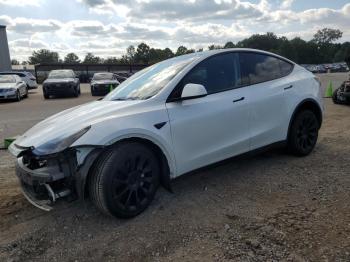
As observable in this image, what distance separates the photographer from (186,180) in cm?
484

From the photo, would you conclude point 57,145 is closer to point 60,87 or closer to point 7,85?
point 7,85

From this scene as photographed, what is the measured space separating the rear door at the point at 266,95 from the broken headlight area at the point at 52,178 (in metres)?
2.35

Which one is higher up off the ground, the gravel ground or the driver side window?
the driver side window

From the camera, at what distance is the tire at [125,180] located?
346cm

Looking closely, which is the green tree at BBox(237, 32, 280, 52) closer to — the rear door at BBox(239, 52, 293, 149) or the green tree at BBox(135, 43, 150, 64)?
the green tree at BBox(135, 43, 150, 64)

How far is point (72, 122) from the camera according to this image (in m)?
3.79

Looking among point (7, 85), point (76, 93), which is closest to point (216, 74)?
point (7, 85)

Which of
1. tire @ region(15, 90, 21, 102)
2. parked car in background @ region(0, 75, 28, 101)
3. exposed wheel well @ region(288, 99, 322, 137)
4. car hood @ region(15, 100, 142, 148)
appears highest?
parked car in background @ region(0, 75, 28, 101)

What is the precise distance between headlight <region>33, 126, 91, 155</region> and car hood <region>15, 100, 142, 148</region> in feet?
0.16

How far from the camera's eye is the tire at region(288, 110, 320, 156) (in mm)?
5406

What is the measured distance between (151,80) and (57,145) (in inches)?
61.2

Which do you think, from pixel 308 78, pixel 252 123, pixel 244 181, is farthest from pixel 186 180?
pixel 308 78

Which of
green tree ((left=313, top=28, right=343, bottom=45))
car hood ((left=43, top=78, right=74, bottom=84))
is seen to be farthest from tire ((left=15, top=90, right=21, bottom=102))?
green tree ((left=313, top=28, right=343, bottom=45))

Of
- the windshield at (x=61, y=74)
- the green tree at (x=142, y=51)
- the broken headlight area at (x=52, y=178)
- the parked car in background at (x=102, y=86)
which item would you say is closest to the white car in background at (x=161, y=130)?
the broken headlight area at (x=52, y=178)
